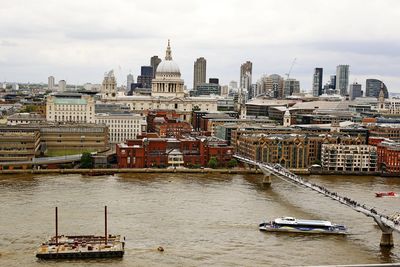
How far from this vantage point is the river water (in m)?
15.5

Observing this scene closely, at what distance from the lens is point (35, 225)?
17922 mm

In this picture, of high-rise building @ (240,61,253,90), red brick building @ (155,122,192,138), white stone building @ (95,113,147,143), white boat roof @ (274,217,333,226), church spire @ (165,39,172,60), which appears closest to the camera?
white boat roof @ (274,217,333,226)

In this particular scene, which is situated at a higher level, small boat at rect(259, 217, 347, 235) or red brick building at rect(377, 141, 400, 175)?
red brick building at rect(377, 141, 400, 175)

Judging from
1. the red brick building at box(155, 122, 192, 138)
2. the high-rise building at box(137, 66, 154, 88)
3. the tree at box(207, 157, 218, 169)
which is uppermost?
the high-rise building at box(137, 66, 154, 88)

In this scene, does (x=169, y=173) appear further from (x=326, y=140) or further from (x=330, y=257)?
(x=330, y=257)

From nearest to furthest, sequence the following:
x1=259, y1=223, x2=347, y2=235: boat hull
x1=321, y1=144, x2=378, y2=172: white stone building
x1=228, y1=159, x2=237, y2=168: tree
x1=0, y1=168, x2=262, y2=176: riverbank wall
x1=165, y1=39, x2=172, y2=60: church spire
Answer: x1=259, y1=223, x2=347, y2=235: boat hull < x1=0, y1=168, x2=262, y2=176: riverbank wall < x1=321, y1=144, x2=378, y2=172: white stone building < x1=228, y1=159, x2=237, y2=168: tree < x1=165, y1=39, x2=172, y2=60: church spire

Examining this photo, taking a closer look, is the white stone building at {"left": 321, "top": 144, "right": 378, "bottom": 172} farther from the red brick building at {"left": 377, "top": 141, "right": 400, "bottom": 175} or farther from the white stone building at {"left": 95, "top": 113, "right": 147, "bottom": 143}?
the white stone building at {"left": 95, "top": 113, "right": 147, "bottom": 143}

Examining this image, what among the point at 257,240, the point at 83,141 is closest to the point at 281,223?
the point at 257,240

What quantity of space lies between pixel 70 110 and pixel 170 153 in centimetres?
1525

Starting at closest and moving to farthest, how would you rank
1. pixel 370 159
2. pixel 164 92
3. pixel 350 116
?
pixel 370 159 → pixel 350 116 → pixel 164 92

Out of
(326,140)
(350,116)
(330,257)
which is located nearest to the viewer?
(330,257)

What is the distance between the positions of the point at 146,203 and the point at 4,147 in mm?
11387

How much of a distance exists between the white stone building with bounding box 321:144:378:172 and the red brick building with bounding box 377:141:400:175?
0.56 m

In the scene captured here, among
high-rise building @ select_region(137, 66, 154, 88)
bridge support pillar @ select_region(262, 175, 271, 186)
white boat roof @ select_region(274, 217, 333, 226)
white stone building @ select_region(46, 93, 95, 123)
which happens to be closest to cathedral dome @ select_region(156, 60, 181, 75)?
white stone building @ select_region(46, 93, 95, 123)
